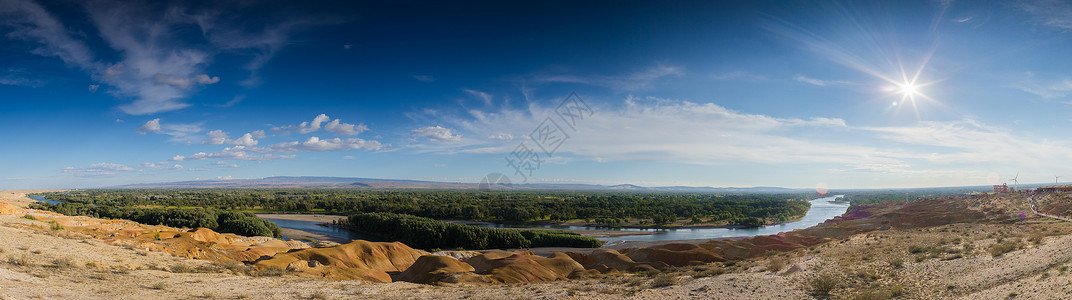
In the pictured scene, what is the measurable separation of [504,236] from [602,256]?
2348 cm

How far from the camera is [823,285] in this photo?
1477 centimetres

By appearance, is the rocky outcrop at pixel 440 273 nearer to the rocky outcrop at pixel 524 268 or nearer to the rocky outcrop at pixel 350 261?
the rocky outcrop at pixel 524 268

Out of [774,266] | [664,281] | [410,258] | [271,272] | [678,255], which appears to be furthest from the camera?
[410,258]

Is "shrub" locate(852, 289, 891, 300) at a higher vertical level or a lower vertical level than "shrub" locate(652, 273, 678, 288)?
higher

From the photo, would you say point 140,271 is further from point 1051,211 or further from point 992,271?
point 1051,211

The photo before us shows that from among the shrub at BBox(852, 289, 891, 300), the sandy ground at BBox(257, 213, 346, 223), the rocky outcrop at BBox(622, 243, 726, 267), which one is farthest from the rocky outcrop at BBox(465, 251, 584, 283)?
the sandy ground at BBox(257, 213, 346, 223)

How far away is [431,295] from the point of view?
1652cm

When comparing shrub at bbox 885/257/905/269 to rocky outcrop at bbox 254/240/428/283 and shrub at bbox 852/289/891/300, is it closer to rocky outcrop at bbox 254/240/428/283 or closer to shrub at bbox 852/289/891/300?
shrub at bbox 852/289/891/300

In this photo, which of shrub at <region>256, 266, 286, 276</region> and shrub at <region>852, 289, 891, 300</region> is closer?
shrub at <region>852, 289, 891, 300</region>

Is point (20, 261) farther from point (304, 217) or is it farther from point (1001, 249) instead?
point (304, 217)

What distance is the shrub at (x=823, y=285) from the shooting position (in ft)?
47.9

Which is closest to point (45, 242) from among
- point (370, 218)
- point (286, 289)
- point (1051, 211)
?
point (286, 289)

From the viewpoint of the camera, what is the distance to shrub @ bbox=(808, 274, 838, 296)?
575 inches

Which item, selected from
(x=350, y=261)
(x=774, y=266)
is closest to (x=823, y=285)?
(x=774, y=266)
